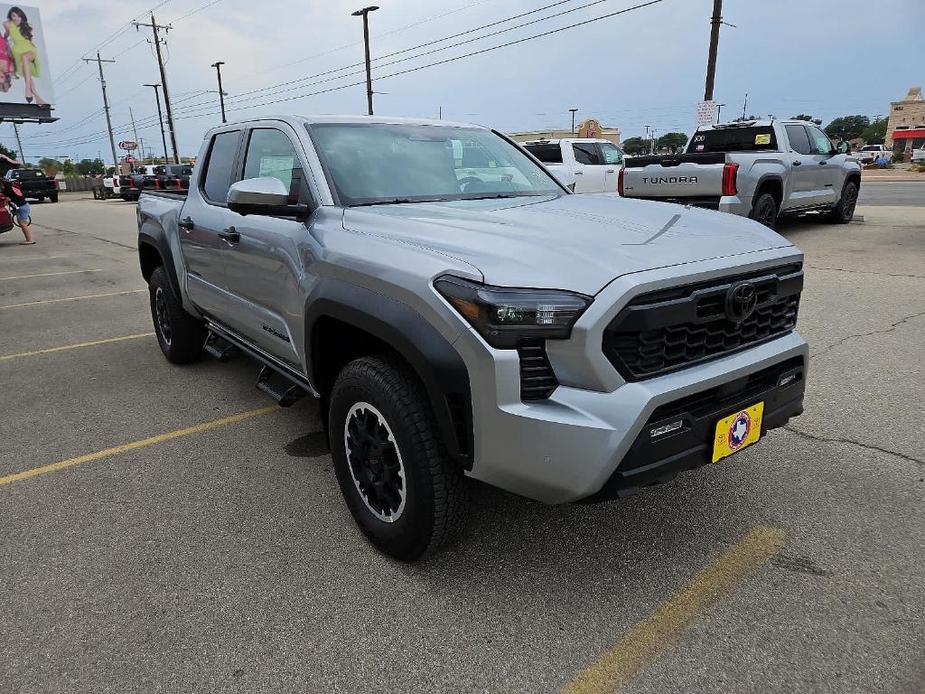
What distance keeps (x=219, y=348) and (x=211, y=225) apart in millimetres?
1104

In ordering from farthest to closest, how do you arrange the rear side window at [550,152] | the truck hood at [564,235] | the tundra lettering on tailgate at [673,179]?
1. the rear side window at [550,152]
2. the tundra lettering on tailgate at [673,179]
3. the truck hood at [564,235]

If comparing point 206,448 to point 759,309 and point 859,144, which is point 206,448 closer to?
point 759,309

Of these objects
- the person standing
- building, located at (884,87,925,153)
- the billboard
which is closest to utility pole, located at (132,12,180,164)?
the billboard

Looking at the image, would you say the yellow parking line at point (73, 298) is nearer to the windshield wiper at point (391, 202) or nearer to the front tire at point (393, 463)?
the windshield wiper at point (391, 202)

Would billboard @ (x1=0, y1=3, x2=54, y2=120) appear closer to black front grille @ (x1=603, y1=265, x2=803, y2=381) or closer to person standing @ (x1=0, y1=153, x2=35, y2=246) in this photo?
person standing @ (x1=0, y1=153, x2=35, y2=246)

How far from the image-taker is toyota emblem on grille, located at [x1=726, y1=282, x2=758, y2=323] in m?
2.39

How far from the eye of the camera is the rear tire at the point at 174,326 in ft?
17.2

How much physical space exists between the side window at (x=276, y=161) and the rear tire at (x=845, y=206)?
41.3 ft

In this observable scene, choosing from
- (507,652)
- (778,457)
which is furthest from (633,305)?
(778,457)

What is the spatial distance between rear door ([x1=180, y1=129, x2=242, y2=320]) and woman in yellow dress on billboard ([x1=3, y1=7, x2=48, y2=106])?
173 ft

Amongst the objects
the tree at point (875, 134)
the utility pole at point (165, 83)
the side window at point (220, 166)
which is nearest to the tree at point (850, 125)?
the tree at point (875, 134)

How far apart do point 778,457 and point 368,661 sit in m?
2.47

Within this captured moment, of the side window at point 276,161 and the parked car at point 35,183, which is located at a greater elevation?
the side window at point 276,161

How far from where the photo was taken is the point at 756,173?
1046cm
